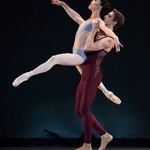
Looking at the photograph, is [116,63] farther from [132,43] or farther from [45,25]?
[45,25]

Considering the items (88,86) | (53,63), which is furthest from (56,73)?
(53,63)

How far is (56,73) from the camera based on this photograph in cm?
595

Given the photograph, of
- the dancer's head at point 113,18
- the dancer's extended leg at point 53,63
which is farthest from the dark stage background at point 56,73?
the dancer's extended leg at point 53,63

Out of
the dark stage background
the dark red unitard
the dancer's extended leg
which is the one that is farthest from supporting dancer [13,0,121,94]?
the dark stage background

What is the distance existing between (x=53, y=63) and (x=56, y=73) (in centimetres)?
148

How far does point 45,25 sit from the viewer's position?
5.89 m

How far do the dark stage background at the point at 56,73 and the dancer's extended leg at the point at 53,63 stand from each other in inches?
54.8

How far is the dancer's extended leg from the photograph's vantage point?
4426 millimetres

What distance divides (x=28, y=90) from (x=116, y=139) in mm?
1226

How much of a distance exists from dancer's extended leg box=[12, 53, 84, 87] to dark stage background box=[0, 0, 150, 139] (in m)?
1.39

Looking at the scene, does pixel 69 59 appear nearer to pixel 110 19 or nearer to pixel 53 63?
pixel 53 63

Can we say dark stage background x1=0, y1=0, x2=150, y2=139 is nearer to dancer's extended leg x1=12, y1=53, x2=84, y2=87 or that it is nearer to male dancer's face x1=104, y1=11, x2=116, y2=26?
male dancer's face x1=104, y1=11, x2=116, y2=26

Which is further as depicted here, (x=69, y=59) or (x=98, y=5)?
(x=98, y=5)

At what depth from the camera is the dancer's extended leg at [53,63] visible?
14.5 ft
